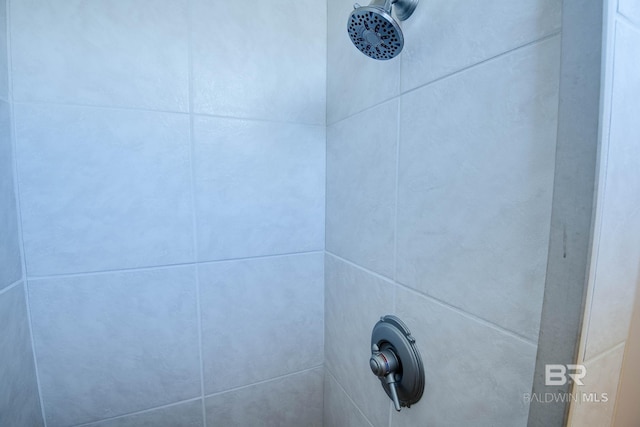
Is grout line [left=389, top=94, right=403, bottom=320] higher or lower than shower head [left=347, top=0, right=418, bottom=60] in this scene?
lower

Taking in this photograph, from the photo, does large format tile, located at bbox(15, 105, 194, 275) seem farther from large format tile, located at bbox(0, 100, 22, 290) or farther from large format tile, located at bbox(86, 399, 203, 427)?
large format tile, located at bbox(86, 399, 203, 427)

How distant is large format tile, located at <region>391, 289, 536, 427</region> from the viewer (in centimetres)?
34

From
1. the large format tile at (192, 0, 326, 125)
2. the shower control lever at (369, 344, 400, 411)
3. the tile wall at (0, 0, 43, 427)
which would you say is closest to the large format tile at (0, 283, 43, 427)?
the tile wall at (0, 0, 43, 427)

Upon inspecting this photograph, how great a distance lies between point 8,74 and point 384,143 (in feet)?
2.40

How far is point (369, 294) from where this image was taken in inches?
24.1

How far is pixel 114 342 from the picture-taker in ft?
2.06

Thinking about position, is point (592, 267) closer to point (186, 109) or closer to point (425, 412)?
point (425, 412)

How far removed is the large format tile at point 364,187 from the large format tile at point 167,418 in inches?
21.4

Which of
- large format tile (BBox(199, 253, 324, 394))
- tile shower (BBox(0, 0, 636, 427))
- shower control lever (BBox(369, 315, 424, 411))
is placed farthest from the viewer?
large format tile (BBox(199, 253, 324, 394))

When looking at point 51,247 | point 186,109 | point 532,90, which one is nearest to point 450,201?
point 532,90

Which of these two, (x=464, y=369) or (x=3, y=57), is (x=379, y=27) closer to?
(x=464, y=369)

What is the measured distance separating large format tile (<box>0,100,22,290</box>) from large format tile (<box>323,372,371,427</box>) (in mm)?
764

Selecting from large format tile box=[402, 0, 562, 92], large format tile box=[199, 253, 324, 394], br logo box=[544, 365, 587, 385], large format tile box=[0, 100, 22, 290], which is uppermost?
large format tile box=[402, 0, 562, 92]

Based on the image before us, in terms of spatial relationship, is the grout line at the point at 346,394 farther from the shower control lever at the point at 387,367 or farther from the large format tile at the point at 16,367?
→ the large format tile at the point at 16,367
